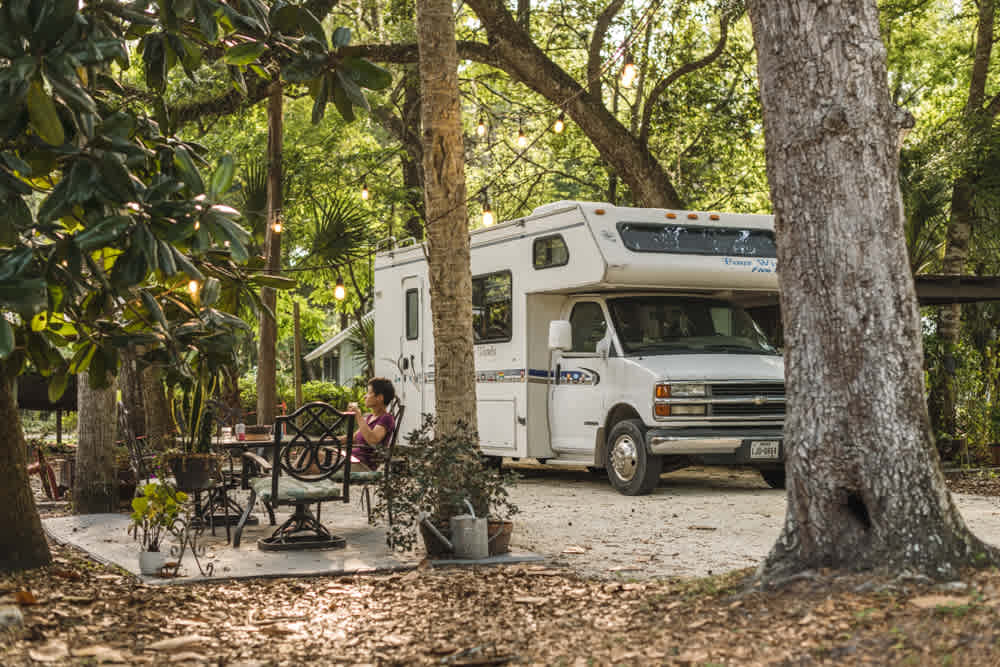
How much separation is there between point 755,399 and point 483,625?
6563 millimetres

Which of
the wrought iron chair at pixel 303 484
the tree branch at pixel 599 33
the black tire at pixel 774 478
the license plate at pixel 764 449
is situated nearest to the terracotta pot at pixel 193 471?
the wrought iron chair at pixel 303 484

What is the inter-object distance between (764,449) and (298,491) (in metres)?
5.34

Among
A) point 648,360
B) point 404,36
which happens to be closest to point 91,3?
point 648,360

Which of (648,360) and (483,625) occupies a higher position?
(648,360)

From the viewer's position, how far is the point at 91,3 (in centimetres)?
→ 447

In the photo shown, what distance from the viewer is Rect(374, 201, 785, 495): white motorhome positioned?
11.5 meters

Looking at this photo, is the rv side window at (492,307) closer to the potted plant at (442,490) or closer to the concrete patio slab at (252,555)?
the concrete patio slab at (252,555)

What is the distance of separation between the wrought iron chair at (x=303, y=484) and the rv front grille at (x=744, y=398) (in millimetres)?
4403

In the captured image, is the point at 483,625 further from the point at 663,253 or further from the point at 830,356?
the point at 663,253

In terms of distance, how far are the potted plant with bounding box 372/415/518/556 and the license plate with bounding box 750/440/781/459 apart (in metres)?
4.32

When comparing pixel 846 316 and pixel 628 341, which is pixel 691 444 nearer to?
pixel 628 341

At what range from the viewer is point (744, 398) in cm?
1149

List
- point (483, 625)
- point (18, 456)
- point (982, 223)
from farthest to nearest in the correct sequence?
1. point (982, 223)
2. point (18, 456)
3. point (483, 625)

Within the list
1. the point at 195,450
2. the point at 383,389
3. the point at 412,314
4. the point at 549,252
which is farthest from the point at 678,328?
the point at 195,450
